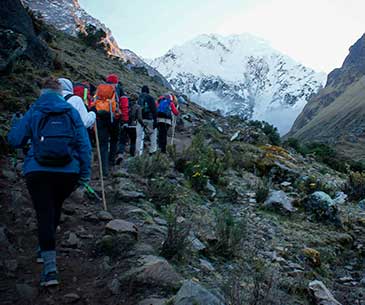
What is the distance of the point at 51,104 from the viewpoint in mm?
3264

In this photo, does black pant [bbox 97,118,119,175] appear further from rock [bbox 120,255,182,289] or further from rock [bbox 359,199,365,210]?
rock [bbox 359,199,365,210]

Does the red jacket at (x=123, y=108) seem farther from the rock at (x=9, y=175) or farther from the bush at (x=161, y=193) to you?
the rock at (x=9, y=175)

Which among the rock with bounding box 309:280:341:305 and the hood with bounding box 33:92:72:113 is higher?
the hood with bounding box 33:92:72:113

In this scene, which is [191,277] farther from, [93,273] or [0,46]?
[0,46]

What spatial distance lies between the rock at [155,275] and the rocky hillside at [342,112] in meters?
48.3

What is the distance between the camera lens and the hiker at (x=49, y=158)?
3.12 meters

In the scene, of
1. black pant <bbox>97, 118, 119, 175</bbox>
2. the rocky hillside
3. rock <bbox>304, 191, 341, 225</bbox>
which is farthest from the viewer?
the rocky hillside

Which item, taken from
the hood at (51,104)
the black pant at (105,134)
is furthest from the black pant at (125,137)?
the hood at (51,104)

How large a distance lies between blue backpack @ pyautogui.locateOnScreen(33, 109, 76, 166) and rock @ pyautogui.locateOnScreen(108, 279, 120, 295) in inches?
41.4

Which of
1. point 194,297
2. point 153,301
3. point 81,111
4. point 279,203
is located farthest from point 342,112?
point 194,297

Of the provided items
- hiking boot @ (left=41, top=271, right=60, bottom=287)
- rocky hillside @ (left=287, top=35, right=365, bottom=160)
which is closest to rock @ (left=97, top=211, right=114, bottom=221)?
hiking boot @ (left=41, top=271, right=60, bottom=287)

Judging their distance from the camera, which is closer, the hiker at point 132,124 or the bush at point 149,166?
the bush at point 149,166

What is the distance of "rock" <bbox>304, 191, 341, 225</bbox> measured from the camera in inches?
271

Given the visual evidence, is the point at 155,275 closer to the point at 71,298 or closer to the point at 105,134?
the point at 71,298
